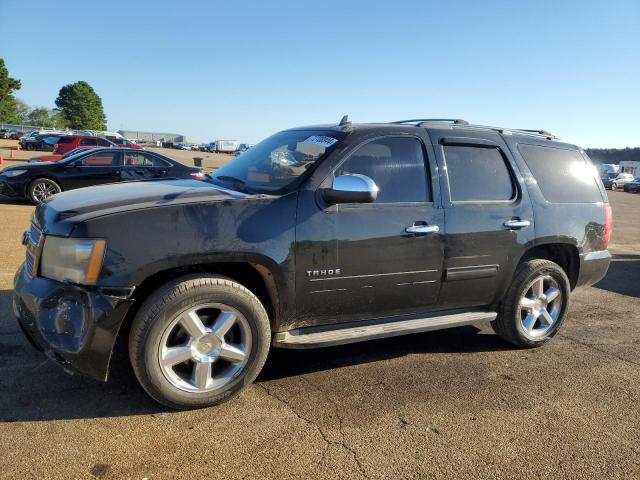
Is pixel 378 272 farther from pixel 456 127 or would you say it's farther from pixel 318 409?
pixel 456 127

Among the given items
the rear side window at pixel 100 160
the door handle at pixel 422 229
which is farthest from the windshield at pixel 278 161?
the rear side window at pixel 100 160

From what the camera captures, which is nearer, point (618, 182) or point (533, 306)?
point (533, 306)

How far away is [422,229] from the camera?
3715 mm

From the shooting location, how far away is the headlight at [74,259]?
9.27 ft

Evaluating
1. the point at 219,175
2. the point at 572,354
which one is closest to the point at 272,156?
the point at 219,175

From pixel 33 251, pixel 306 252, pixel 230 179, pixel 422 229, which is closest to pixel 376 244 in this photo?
pixel 422 229

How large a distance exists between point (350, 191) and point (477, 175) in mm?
1412

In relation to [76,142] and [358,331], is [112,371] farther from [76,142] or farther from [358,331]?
[76,142]

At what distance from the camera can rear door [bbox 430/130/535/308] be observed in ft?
12.9

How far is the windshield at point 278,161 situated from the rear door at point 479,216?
0.96 meters

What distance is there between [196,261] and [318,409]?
121 cm

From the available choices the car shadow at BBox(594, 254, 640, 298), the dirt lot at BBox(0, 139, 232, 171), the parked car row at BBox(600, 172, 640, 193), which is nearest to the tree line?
the dirt lot at BBox(0, 139, 232, 171)

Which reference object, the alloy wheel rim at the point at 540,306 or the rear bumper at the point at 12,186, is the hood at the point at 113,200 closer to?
the alloy wheel rim at the point at 540,306

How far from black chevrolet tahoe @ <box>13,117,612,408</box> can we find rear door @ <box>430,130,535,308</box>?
0.01 metres
